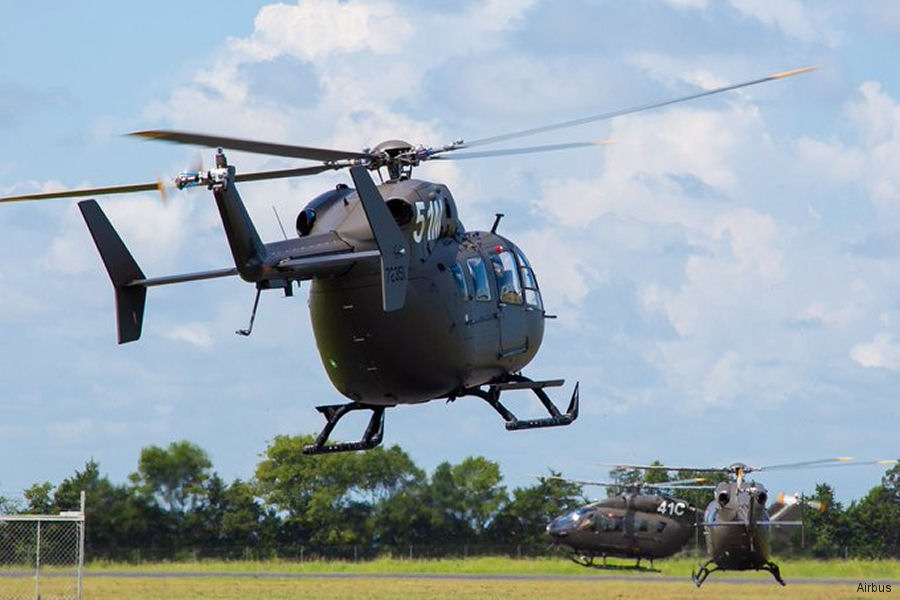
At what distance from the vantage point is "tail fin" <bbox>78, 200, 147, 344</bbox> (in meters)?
21.8

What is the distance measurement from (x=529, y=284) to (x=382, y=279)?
5.60m

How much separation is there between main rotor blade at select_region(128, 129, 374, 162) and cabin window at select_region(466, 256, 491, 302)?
276cm

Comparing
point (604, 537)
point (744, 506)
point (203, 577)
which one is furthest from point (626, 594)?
point (203, 577)

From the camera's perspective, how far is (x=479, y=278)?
955 inches

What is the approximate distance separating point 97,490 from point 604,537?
15457 mm

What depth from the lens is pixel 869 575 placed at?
53281 millimetres

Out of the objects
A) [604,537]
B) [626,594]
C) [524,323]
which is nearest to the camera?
[524,323]

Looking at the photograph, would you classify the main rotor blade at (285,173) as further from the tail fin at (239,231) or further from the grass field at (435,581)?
the grass field at (435,581)

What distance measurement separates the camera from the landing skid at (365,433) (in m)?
24.9

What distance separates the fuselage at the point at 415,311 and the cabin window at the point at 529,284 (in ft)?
3.38

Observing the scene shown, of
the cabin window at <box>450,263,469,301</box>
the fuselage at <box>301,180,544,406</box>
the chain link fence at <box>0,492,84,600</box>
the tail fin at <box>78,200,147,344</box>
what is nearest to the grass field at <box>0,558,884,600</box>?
the chain link fence at <box>0,492,84,600</box>

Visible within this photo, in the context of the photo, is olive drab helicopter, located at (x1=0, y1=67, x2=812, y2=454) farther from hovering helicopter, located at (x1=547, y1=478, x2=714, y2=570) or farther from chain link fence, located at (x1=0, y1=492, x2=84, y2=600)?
hovering helicopter, located at (x1=547, y1=478, x2=714, y2=570)

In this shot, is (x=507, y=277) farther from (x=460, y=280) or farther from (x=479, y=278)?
(x=460, y=280)

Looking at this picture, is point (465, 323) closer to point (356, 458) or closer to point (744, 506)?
point (744, 506)
